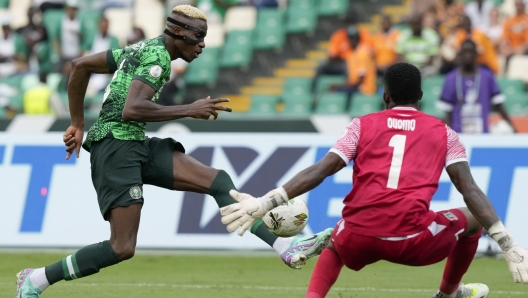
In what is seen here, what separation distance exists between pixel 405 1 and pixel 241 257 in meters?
10.0

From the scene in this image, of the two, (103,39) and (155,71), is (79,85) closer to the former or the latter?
(155,71)

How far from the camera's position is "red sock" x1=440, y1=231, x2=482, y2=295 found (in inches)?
261

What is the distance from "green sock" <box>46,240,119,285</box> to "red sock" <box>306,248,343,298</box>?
151cm

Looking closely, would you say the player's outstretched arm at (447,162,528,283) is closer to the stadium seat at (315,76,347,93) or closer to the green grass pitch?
the green grass pitch

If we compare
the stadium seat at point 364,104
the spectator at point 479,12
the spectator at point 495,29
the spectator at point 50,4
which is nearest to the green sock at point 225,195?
the stadium seat at point 364,104

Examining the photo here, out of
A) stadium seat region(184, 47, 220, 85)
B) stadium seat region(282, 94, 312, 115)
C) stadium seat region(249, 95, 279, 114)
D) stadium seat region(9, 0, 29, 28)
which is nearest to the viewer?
stadium seat region(282, 94, 312, 115)

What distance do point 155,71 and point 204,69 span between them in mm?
12479

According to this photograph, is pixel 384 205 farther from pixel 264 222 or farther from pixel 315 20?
pixel 315 20

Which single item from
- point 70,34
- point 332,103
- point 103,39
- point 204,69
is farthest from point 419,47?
point 70,34

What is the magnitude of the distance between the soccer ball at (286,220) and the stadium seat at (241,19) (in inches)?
515

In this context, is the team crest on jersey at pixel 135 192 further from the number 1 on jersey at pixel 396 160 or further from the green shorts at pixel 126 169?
the number 1 on jersey at pixel 396 160

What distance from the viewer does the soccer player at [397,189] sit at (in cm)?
589

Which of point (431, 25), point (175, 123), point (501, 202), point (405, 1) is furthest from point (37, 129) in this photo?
point (405, 1)

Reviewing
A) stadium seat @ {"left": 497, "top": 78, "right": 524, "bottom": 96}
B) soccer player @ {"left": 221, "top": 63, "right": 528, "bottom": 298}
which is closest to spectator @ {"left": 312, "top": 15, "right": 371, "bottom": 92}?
stadium seat @ {"left": 497, "top": 78, "right": 524, "bottom": 96}
